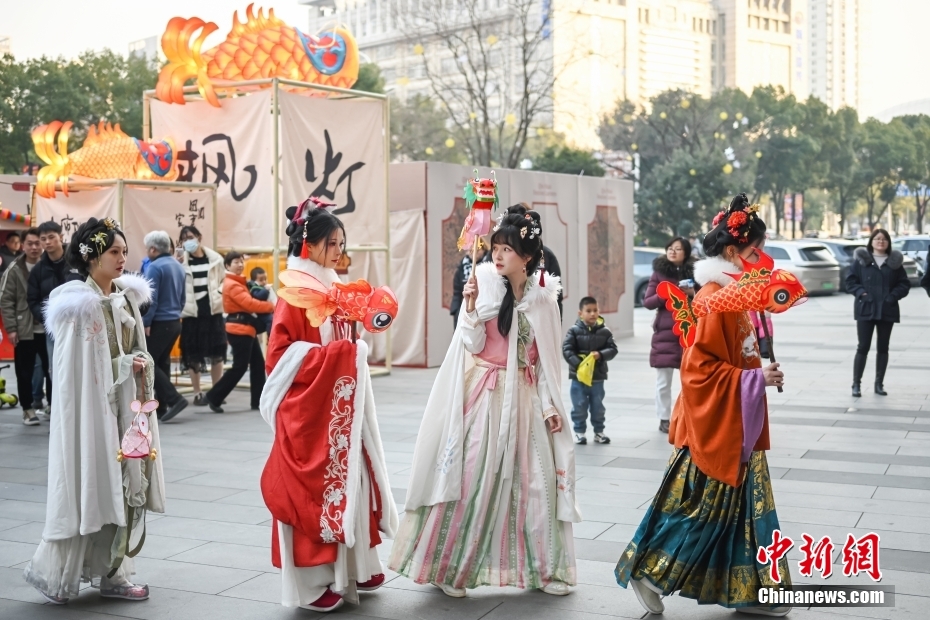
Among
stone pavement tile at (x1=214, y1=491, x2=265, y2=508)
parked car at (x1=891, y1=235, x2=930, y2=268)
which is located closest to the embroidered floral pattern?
stone pavement tile at (x1=214, y1=491, x2=265, y2=508)

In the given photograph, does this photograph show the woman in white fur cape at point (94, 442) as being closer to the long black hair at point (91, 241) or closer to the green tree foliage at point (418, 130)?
the long black hair at point (91, 241)

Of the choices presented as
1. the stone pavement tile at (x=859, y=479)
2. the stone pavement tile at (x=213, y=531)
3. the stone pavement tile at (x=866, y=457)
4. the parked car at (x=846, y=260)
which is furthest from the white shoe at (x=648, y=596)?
the parked car at (x=846, y=260)

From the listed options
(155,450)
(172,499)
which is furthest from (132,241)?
(155,450)

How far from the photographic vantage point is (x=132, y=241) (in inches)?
411

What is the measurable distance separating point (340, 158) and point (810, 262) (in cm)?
1661

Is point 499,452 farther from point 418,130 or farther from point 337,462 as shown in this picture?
point 418,130

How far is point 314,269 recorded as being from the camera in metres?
4.29

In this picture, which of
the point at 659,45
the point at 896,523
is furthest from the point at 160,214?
the point at 659,45

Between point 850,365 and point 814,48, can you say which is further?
point 814,48

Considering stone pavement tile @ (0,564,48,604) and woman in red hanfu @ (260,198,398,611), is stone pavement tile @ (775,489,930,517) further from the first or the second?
stone pavement tile @ (0,564,48,604)

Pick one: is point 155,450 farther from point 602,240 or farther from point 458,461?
point 602,240

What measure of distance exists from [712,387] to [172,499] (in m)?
3.54

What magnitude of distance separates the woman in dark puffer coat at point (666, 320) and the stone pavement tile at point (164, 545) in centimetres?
388

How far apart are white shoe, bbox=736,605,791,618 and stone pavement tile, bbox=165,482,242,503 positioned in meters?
3.30
